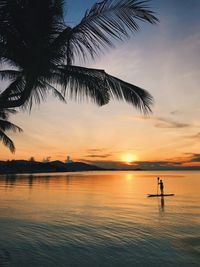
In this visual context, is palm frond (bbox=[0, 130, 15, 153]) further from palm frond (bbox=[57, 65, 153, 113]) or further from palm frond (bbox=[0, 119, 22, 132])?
palm frond (bbox=[57, 65, 153, 113])

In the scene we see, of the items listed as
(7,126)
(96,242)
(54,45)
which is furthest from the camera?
(7,126)

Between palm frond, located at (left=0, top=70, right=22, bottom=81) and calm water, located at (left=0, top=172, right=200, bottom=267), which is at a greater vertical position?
palm frond, located at (left=0, top=70, right=22, bottom=81)

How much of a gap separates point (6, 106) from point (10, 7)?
2213 millimetres

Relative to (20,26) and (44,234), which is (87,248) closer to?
(44,234)

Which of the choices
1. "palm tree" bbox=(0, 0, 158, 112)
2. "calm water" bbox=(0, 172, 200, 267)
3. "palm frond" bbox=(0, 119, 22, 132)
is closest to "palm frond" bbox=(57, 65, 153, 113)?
"palm tree" bbox=(0, 0, 158, 112)

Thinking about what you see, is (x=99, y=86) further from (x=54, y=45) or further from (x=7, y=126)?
(x=7, y=126)

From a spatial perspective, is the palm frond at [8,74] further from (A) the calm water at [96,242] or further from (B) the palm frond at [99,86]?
(A) the calm water at [96,242]

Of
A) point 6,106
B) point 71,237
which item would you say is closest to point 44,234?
point 71,237

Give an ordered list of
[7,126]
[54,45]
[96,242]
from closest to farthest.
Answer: [54,45] < [96,242] < [7,126]

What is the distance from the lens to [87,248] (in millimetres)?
11734

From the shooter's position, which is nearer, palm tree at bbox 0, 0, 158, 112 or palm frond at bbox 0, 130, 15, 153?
palm tree at bbox 0, 0, 158, 112

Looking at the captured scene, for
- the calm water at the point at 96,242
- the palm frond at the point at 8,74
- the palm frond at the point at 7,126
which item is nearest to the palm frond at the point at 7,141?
the palm frond at the point at 7,126

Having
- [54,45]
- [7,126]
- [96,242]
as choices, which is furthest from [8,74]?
[7,126]

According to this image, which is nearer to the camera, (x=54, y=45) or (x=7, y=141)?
(x=54, y=45)
